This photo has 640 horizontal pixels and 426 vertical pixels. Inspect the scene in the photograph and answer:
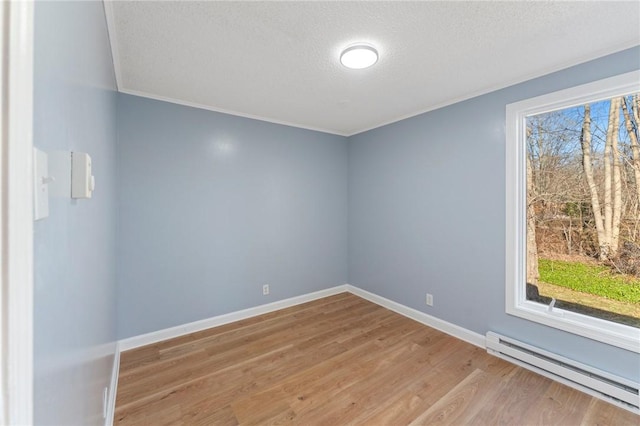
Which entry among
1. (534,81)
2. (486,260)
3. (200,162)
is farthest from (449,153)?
(200,162)

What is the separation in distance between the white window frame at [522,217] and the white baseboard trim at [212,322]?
2.31m

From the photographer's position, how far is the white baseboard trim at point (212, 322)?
2594 mm

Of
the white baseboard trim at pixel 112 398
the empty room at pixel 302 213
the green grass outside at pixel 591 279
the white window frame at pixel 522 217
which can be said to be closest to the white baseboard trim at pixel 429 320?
the empty room at pixel 302 213

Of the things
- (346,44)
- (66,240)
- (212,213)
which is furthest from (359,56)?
(212,213)

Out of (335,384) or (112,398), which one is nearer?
(112,398)

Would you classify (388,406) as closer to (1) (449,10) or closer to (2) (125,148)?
(1) (449,10)

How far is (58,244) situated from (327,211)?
3.39m

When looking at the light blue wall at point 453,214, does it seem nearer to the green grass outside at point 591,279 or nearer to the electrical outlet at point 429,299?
the electrical outlet at point 429,299

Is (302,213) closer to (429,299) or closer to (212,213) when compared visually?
(212,213)

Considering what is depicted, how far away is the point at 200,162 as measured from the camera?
114 inches

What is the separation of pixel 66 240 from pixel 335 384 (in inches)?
78.9

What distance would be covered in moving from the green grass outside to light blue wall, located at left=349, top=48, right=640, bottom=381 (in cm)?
36

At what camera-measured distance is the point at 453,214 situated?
2.81 metres

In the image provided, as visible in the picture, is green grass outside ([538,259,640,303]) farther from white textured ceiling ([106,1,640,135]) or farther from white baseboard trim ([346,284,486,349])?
white textured ceiling ([106,1,640,135])
